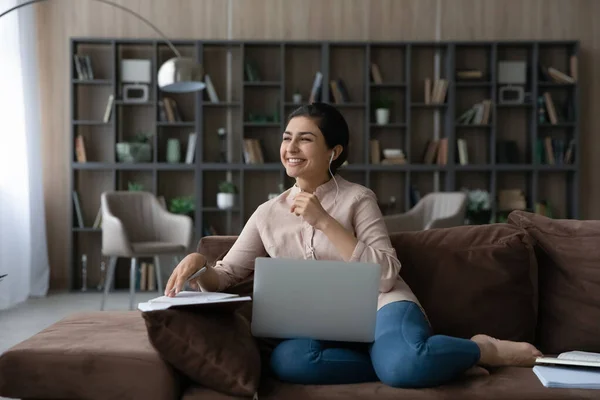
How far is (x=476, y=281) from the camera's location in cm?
206

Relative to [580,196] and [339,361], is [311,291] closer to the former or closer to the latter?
[339,361]

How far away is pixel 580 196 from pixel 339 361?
5.52 metres

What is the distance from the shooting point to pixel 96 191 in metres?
6.45

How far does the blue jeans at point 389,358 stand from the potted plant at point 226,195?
4437 millimetres

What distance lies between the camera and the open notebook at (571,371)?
165 centimetres

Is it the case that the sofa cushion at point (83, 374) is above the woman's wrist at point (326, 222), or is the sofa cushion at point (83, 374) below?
below

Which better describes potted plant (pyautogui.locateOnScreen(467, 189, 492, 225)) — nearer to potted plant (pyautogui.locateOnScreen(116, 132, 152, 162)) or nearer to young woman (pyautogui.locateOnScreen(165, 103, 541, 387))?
potted plant (pyautogui.locateOnScreen(116, 132, 152, 162))

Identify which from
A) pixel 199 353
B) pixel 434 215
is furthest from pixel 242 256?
pixel 434 215

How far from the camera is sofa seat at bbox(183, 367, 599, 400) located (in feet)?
5.31

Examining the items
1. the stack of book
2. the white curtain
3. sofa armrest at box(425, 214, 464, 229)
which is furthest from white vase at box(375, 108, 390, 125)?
the white curtain

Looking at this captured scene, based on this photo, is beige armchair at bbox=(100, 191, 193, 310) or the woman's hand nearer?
the woman's hand

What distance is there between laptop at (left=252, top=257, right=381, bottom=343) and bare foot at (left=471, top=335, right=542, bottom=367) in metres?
0.33

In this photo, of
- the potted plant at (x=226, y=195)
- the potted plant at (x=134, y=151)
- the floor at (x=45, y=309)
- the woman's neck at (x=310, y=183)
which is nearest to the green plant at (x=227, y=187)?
the potted plant at (x=226, y=195)

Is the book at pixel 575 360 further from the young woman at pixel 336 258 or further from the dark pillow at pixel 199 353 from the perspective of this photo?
the dark pillow at pixel 199 353
